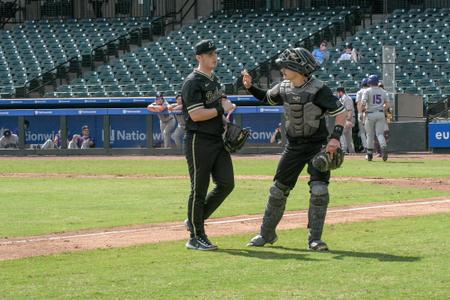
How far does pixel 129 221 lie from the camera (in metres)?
12.9

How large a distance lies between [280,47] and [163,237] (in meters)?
26.5

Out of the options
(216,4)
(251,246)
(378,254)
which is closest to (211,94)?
(251,246)

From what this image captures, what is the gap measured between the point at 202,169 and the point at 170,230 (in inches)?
73.1

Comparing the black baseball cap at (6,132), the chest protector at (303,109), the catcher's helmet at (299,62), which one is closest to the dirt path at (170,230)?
the chest protector at (303,109)

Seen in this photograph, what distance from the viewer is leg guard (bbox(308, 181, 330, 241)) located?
32.4ft

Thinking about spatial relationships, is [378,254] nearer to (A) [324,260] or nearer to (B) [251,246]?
(A) [324,260]

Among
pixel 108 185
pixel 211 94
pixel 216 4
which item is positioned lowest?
pixel 108 185

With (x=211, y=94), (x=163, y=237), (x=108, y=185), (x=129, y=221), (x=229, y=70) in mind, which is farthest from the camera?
(x=229, y=70)

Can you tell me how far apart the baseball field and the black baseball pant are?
372 mm

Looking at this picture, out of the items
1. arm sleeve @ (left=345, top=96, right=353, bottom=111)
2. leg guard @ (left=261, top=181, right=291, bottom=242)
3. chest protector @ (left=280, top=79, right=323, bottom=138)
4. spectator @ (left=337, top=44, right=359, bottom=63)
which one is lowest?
leg guard @ (left=261, top=181, right=291, bottom=242)

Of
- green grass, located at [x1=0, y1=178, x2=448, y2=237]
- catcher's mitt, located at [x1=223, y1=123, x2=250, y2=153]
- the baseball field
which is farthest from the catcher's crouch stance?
green grass, located at [x1=0, y1=178, x2=448, y2=237]

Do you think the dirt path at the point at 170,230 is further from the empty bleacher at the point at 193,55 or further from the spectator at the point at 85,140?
the empty bleacher at the point at 193,55

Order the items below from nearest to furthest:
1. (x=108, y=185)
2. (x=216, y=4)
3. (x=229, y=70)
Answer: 1. (x=108, y=185)
2. (x=229, y=70)
3. (x=216, y=4)

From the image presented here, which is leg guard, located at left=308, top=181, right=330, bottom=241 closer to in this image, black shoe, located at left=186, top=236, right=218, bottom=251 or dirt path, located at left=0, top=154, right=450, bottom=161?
black shoe, located at left=186, top=236, right=218, bottom=251
